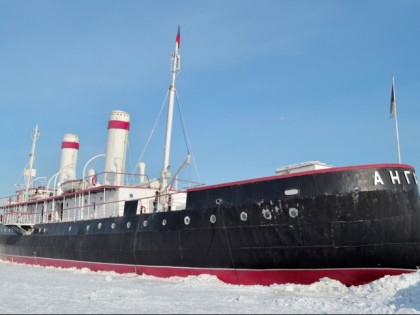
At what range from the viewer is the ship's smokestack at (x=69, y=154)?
115ft

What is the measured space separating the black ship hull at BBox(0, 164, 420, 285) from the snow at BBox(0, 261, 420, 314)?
26.5 inches

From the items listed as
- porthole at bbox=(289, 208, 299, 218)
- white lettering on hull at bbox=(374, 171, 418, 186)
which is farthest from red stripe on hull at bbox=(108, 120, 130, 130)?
white lettering on hull at bbox=(374, 171, 418, 186)

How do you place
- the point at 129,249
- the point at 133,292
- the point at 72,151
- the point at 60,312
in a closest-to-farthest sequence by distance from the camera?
1. the point at 60,312
2. the point at 133,292
3. the point at 129,249
4. the point at 72,151

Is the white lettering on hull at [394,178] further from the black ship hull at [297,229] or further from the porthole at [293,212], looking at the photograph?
the porthole at [293,212]

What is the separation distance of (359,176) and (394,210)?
146 cm

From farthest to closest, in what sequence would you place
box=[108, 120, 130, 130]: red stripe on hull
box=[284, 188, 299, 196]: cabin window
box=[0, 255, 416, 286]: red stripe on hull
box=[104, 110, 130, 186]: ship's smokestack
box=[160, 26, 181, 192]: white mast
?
box=[108, 120, 130, 130]: red stripe on hull → box=[104, 110, 130, 186]: ship's smokestack → box=[160, 26, 181, 192]: white mast → box=[284, 188, 299, 196]: cabin window → box=[0, 255, 416, 286]: red stripe on hull

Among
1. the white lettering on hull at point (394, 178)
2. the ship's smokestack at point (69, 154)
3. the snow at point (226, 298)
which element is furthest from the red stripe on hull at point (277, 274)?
the ship's smokestack at point (69, 154)

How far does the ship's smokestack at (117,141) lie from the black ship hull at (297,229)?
1041 centimetres

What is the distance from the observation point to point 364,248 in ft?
42.0

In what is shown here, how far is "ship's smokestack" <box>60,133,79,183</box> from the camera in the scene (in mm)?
35062

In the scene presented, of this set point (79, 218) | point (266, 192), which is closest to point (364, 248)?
point (266, 192)

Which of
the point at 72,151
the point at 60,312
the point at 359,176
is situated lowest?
the point at 60,312

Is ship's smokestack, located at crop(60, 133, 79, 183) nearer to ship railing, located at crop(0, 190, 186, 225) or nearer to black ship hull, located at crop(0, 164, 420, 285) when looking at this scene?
ship railing, located at crop(0, 190, 186, 225)

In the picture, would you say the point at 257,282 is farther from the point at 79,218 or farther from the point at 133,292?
the point at 79,218
